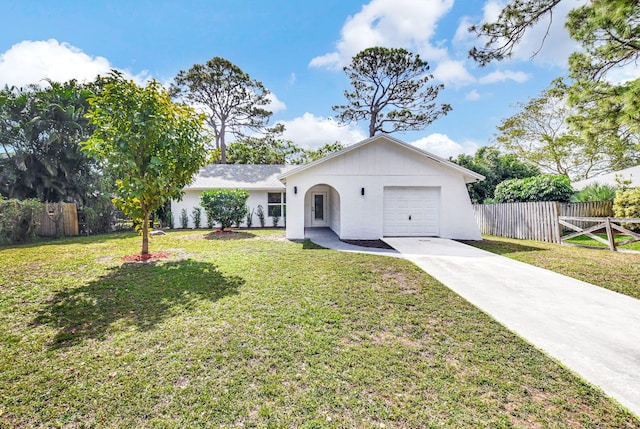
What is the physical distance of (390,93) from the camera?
24188 millimetres

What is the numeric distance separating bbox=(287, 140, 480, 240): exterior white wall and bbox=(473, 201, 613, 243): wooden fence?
7.73 ft

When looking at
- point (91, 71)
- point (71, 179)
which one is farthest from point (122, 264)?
point (91, 71)

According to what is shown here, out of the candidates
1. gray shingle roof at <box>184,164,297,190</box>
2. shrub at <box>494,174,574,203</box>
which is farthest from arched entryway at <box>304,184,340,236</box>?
→ shrub at <box>494,174,574,203</box>

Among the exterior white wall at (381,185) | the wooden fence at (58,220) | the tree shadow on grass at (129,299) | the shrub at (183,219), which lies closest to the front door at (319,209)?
the exterior white wall at (381,185)

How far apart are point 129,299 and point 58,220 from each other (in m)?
13.0

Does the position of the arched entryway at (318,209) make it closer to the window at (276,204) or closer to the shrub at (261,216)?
the window at (276,204)

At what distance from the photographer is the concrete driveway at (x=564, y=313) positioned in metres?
3.04

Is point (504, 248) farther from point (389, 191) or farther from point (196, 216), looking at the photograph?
point (196, 216)

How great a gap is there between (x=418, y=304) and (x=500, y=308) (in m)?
1.31

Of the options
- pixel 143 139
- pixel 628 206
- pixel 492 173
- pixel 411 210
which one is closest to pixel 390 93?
pixel 492 173

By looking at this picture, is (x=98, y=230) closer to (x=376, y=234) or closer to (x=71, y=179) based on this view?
(x=71, y=179)

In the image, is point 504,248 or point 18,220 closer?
point 504,248

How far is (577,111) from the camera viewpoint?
22.1 feet

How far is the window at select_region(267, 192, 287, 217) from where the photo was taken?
18406 millimetres
